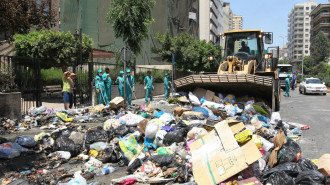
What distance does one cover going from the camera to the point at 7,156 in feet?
17.0

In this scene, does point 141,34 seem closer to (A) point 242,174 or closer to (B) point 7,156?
(B) point 7,156

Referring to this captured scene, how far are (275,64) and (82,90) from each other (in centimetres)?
780

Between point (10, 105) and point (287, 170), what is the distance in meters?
7.43

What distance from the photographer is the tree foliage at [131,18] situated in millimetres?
15367

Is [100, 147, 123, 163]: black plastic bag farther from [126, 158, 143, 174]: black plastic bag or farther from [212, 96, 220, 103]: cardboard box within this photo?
[212, 96, 220, 103]: cardboard box

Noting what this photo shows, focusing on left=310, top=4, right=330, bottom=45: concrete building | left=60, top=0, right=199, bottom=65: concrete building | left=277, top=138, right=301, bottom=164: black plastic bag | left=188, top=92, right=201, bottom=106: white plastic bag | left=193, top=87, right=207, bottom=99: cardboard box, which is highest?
left=310, top=4, right=330, bottom=45: concrete building

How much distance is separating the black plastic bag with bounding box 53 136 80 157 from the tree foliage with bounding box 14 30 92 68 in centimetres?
1021

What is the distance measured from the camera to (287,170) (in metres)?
3.91

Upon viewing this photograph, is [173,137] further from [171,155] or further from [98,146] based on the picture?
[98,146]

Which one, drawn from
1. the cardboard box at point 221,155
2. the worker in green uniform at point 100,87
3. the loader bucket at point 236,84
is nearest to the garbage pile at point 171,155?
the cardboard box at point 221,155

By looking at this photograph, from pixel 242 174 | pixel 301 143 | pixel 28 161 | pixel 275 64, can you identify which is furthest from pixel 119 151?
pixel 275 64

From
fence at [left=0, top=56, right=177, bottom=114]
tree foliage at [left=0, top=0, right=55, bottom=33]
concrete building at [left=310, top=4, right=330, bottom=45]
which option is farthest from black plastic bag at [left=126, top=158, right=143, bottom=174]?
concrete building at [left=310, top=4, right=330, bottom=45]

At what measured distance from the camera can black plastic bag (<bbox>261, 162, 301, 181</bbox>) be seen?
3.89 metres

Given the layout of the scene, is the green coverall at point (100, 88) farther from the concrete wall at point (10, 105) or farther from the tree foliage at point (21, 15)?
the concrete wall at point (10, 105)
